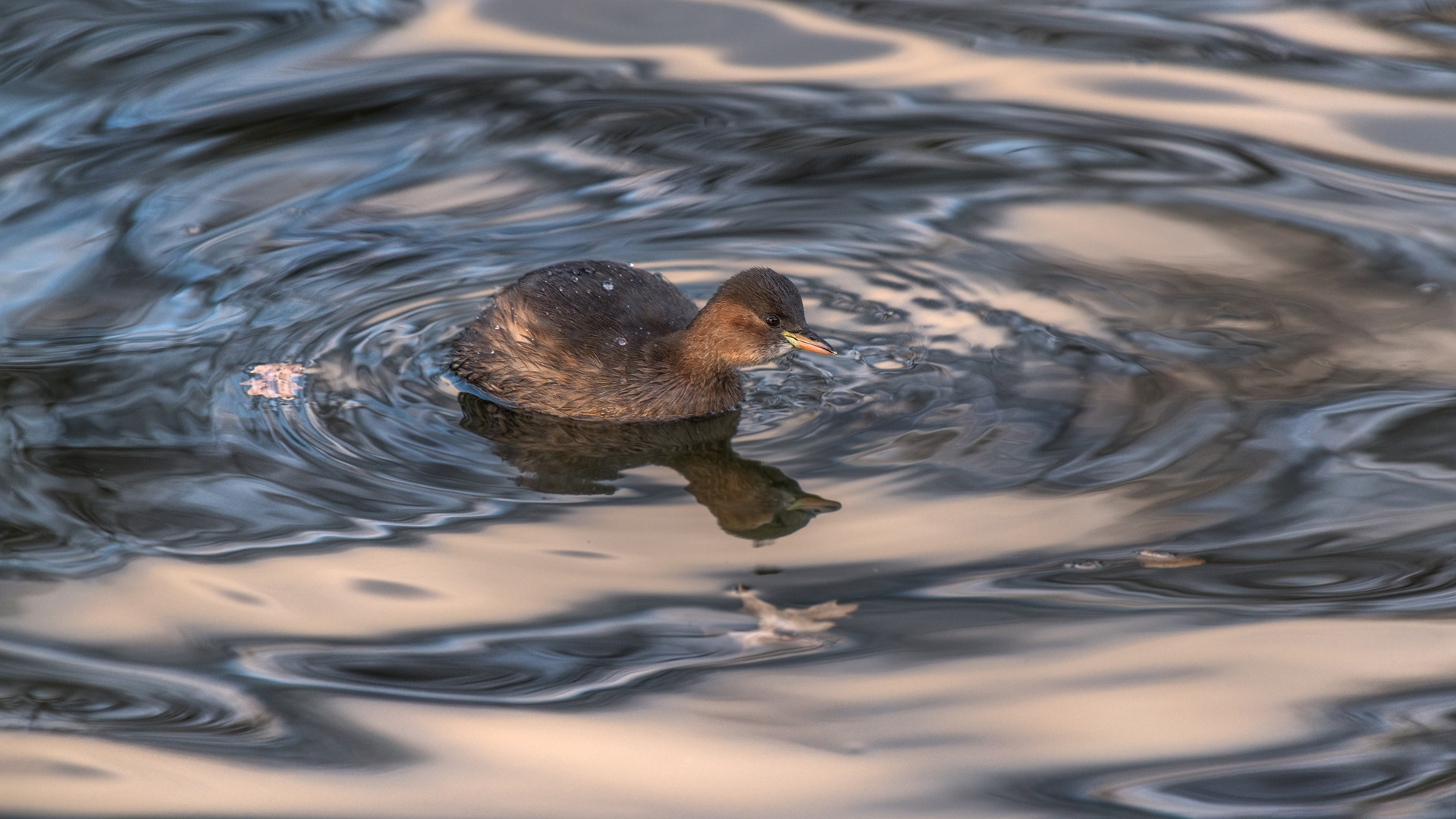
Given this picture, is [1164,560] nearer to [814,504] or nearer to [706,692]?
[814,504]

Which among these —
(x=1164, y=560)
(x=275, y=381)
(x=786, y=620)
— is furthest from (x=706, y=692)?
(x=275, y=381)

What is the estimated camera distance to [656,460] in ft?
20.3

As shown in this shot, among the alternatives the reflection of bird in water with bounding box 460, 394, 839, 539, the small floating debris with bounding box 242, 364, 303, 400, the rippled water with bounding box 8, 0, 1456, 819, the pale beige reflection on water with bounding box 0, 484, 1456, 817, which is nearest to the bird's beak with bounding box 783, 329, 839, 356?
the rippled water with bounding box 8, 0, 1456, 819

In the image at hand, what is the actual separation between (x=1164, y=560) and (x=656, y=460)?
6.46 feet

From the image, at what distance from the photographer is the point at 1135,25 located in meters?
10.3

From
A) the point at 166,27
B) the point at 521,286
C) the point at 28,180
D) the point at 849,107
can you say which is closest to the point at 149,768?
the point at 521,286

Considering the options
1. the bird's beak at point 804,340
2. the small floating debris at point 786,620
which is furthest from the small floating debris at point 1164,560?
the bird's beak at point 804,340

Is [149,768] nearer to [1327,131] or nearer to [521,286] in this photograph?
[521,286]

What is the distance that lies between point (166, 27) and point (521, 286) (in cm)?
→ 506

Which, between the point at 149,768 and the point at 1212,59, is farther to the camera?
the point at 1212,59

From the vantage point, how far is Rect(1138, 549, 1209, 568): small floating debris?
5.25m

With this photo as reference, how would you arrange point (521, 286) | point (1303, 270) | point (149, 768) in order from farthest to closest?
point (1303, 270)
point (521, 286)
point (149, 768)

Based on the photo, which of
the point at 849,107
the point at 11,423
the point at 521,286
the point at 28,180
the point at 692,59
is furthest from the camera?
the point at 692,59

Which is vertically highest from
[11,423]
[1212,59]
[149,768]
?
[1212,59]
